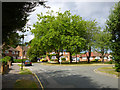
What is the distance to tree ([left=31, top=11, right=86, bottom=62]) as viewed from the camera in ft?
112

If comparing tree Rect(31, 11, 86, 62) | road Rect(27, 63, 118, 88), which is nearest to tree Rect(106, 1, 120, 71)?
road Rect(27, 63, 118, 88)

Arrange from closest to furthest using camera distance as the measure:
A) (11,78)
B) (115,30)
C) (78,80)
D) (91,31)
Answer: (78,80), (11,78), (115,30), (91,31)

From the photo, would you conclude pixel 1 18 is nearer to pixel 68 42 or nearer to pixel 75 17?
pixel 68 42

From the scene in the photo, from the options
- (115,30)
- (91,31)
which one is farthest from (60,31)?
(115,30)

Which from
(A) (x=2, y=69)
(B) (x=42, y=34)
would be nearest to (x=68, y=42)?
(B) (x=42, y=34)

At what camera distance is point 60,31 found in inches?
1380

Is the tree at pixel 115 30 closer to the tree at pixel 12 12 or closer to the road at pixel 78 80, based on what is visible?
the road at pixel 78 80

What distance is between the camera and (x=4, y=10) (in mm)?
4699

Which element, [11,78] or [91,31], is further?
[91,31]

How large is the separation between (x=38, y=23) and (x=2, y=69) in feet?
83.9

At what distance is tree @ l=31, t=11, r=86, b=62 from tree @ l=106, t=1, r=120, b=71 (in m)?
18.1

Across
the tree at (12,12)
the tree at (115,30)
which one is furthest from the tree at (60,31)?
the tree at (12,12)

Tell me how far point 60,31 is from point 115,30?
20.8m

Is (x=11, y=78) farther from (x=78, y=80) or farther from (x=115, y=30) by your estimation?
(x=115, y=30)
